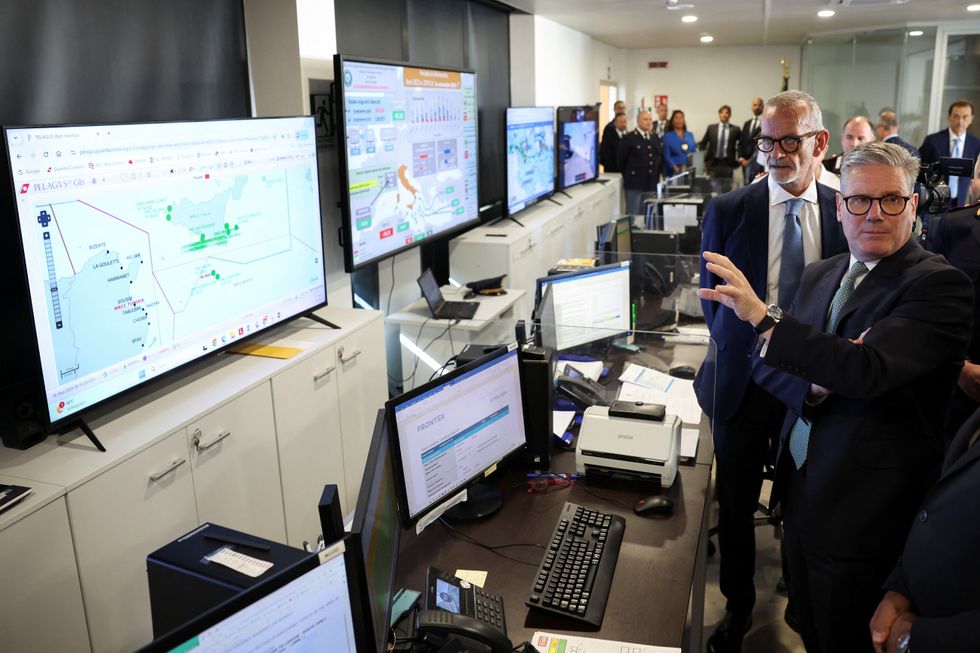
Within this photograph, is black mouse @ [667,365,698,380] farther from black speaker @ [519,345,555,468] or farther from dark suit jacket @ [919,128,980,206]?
dark suit jacket @ [919,128,980,206]

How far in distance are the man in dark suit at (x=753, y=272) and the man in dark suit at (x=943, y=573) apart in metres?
0.80

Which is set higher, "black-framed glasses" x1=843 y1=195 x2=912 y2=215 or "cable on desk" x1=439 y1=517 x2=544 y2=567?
"black-framed glasses" x1=843 y1=195 x2=912 y2=215

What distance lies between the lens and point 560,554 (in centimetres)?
185

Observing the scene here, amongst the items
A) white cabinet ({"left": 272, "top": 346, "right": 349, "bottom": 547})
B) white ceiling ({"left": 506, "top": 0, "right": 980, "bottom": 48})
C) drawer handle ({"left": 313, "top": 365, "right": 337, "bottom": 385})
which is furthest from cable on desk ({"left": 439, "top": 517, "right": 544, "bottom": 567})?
white ceiling ({"left": 506, "top": 0, "right": 980, "bottom": 48})

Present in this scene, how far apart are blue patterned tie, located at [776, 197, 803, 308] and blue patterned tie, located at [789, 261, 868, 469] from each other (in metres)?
0.49

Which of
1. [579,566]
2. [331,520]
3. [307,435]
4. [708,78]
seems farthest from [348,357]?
[708,78]

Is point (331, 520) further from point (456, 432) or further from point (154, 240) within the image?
point (154, 240)

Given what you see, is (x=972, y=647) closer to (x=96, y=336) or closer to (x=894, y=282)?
(x=894, y=282)

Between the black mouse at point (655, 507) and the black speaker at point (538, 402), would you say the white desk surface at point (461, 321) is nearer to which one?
the black speaker at point (538, 402)

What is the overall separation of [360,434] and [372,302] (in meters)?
1.40

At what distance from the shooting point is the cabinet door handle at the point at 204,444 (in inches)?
96.6

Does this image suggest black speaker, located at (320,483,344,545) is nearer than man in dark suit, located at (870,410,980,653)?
Yes

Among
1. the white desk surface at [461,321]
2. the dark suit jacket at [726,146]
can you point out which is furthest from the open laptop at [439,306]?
the dark suit jacket at [726,146]

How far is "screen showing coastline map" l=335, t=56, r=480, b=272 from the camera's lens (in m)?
3.79
